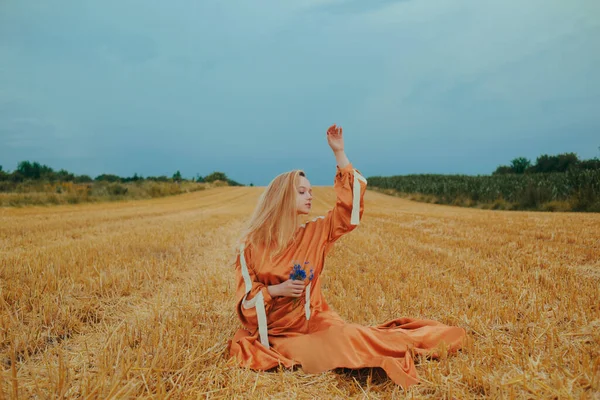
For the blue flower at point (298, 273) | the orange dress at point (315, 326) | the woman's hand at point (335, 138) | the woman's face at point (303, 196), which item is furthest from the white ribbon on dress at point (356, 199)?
the blue flower at point (298, 273)

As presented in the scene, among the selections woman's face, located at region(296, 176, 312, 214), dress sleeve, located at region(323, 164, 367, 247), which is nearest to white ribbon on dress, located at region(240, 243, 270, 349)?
woman's face, located at region(296, 176, 312, 214)

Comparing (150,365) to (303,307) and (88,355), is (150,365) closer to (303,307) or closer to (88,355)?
(88,355)

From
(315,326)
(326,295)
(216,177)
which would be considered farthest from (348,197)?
(216,177)

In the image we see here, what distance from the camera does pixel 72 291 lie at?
4.71 meters

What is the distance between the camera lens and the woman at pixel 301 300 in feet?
9.59

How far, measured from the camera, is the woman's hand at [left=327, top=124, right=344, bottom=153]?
311 cm

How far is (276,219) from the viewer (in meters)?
3.27

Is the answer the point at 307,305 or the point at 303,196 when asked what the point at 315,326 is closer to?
the point at 307,305

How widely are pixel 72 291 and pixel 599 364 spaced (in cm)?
535

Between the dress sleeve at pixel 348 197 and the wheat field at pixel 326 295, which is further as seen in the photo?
the dress sleeve at pixel 348 197

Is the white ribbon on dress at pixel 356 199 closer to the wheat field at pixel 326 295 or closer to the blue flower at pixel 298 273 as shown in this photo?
the blue flower at pixel 298 273

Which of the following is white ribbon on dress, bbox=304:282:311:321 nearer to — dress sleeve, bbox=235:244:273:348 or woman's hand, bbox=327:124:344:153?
dress sleeve, bbox=235:244:273:348

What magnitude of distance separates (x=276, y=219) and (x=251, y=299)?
70cm

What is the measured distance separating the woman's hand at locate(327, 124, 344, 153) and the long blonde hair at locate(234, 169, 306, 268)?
0.38m
